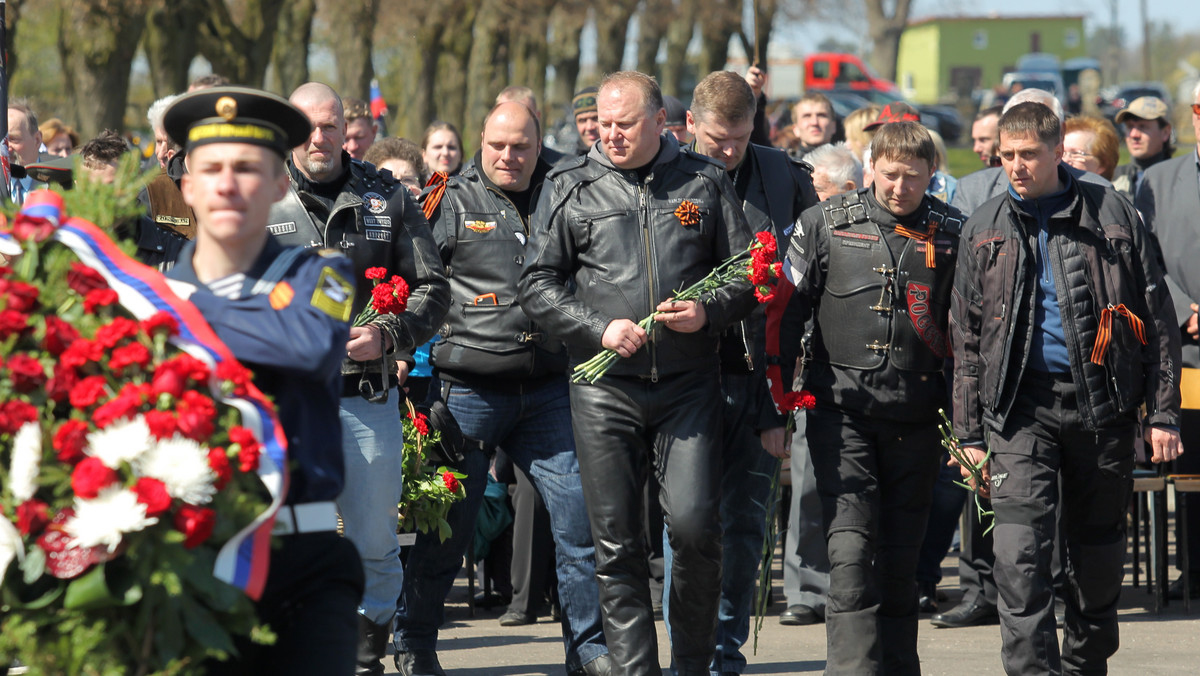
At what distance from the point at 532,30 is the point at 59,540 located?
30.0m

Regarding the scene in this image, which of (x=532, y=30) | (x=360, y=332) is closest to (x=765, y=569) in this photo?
(x=360, y=332)

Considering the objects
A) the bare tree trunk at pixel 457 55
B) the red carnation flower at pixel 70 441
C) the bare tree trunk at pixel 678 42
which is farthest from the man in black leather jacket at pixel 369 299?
the bare tree trunk at pixel 678 42

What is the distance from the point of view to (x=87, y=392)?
2928mm

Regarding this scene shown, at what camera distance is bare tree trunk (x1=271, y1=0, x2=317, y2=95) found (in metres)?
26.7

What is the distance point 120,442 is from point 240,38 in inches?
864

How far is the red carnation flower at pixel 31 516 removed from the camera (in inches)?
112

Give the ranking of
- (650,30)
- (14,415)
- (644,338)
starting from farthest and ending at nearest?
(650,30) → (644,338) → (14,415)

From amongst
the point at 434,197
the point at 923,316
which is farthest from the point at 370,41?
the point at 923,316

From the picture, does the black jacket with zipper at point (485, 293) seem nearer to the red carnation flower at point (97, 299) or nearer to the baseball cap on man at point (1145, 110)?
the red carnation flower at point (97, 299)

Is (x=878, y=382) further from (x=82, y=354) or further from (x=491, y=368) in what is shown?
(x=82, y=354)

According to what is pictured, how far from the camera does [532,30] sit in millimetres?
32031

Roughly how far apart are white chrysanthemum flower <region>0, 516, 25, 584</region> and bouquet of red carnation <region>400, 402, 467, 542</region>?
352 centimetres

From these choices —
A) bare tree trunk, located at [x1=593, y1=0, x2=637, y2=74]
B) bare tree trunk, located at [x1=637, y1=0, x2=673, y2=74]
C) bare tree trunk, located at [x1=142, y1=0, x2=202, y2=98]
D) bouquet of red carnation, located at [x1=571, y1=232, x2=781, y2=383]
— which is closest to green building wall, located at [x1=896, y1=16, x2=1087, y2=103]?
bare tree trunk, located at [x1=637, y1=0, x2=673, y2=74]

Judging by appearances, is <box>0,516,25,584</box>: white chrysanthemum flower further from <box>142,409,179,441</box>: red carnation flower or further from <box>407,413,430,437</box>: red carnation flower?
<box>407,413,430,437</box>: red carnation flower
